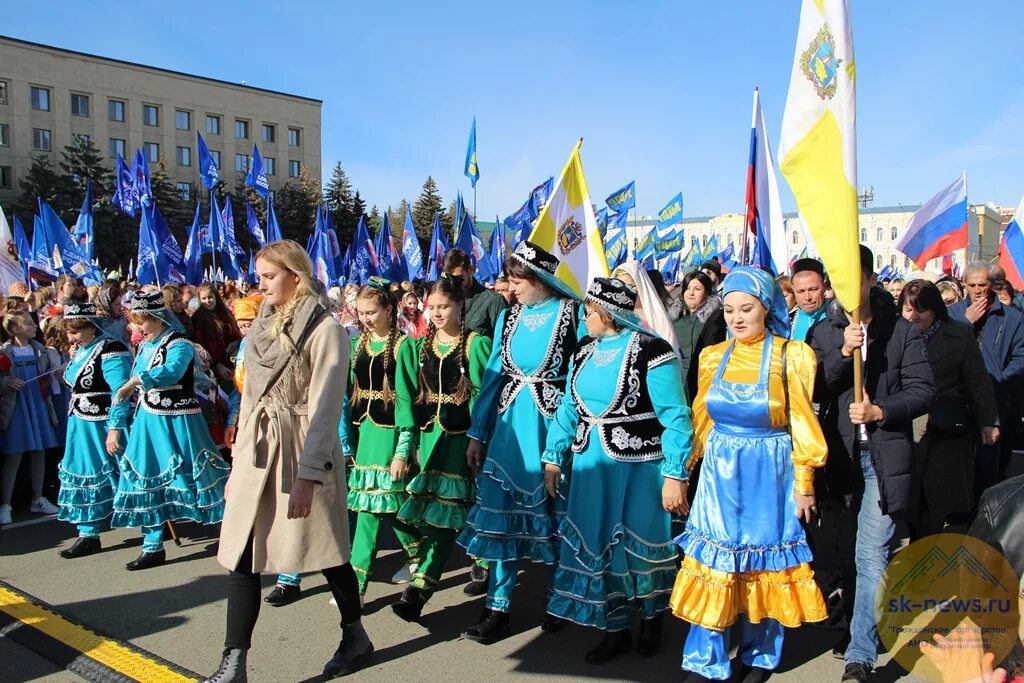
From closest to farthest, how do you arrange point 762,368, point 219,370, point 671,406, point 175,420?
point 762,368 < point 671,406 < point 175,420 < point 219,370

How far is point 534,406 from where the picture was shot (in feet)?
15.4

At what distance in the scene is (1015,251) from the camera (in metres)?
9.29

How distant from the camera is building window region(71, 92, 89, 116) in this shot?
60531 millimetres

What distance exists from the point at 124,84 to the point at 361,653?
6885cm

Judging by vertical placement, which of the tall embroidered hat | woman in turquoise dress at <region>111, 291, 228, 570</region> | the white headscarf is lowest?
woman in turquoise dress at <region>111, 291, 228, 570</region>

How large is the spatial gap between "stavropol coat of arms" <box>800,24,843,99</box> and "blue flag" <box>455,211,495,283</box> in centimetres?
1355

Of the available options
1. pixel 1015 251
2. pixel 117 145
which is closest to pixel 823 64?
pixel 1015 251

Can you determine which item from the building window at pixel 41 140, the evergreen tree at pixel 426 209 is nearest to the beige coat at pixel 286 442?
the evergreen tree at pixel 426 209

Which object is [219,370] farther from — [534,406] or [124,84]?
[124,84]

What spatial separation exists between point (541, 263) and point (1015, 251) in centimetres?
716

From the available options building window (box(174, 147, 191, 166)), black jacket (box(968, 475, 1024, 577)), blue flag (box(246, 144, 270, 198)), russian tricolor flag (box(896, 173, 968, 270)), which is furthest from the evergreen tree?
black jacket (box(968, 475, 1024, 577))

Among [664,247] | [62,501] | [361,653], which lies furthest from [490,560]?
[664,247]

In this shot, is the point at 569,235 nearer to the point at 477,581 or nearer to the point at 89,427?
the point at 477,581

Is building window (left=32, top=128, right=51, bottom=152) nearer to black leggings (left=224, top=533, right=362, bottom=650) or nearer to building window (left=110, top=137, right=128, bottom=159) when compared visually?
building window (left=110, top=137, right=128, bottom=159)
